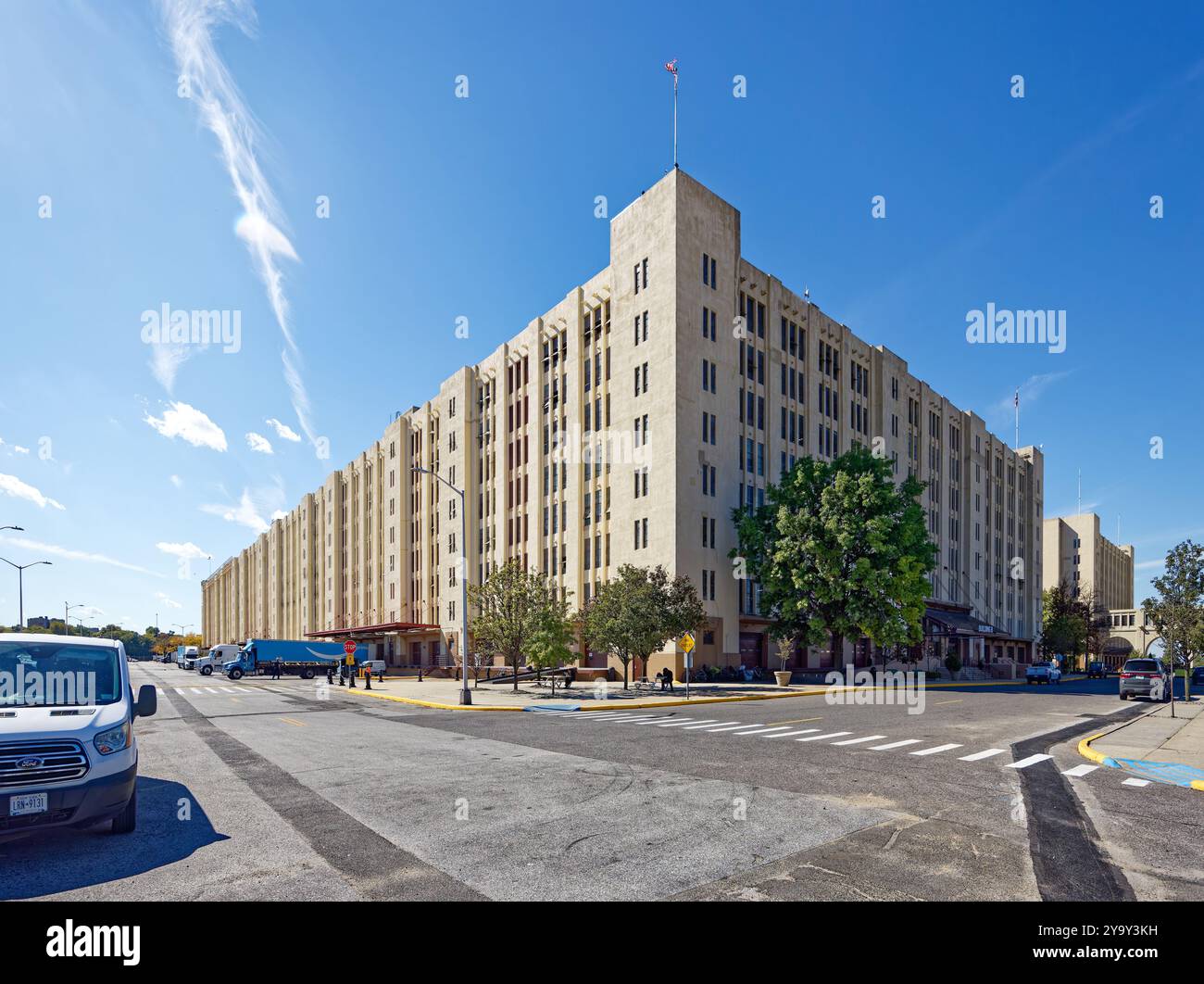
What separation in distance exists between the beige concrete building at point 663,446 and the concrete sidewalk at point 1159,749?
80.9ft

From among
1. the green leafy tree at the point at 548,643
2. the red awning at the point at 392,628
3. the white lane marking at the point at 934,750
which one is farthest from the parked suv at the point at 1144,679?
the red awning at the point at 392,628

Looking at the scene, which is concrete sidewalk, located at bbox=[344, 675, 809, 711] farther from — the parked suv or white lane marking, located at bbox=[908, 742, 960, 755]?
white lane marking, located at bbox=[908, 742, 960, 755]

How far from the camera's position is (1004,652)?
267ft

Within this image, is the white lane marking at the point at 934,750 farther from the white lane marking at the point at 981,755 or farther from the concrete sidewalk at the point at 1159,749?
the concrete sidewalk at the point at 1159,749

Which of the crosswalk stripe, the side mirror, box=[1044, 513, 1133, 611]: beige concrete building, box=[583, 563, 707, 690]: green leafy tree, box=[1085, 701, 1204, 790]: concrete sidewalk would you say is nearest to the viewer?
the side mirror

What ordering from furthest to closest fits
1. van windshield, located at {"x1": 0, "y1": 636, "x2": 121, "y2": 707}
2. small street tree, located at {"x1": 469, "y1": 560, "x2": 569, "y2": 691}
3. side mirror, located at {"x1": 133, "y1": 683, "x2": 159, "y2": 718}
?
small street tree, located at {"x1": 469, "y1": 560, "x2": 569, "y2": 691} → side mirror, located at {"x1": 133, "y1": 683, "x2": 159, "y2": 718} → van windshield, located at {"x1": 0, "y1": 636, "x2": 121, "y2": 707}

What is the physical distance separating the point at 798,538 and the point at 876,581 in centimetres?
481

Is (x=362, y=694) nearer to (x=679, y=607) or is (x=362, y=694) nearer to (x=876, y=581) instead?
(x=679, y=607)

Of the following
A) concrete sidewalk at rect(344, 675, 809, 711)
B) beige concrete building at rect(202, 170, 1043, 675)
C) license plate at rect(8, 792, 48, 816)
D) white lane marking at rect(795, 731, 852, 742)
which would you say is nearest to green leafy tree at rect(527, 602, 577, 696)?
concrete sidewalk at rect(344, 675, 809, 711)

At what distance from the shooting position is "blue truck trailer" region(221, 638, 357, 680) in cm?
6284

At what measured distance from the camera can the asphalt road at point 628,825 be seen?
636 cm

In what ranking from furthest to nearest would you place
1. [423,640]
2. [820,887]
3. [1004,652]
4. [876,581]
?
[1004,652] < [423,640] < [876,581] < [820,887]

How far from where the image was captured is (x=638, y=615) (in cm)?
3478
